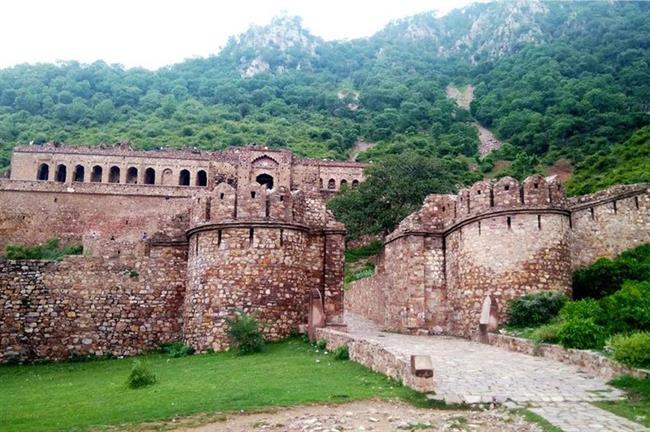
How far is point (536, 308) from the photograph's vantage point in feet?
49.6

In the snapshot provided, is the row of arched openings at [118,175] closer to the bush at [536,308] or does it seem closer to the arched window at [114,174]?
the arched window at [114,174]

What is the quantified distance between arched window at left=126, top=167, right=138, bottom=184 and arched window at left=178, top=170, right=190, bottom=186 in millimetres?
4633

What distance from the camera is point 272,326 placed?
48.8 feet

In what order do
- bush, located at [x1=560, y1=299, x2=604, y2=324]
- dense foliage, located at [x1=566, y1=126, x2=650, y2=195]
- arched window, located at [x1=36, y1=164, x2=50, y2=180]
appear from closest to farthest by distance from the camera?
bush, located at [x1=560, y1=299, x2=604, y2=324], dense foliage, located at [x1=566, y1=126, x2=650, y2=195], arched window, located at [x1=36, y1=164, x2=50, y2=180]

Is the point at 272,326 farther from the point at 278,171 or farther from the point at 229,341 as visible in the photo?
the point at 278,171

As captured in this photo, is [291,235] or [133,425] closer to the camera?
[133,425]

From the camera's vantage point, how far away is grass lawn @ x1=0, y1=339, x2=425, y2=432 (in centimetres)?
851

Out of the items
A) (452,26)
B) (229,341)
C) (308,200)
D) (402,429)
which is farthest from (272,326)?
(452,26)

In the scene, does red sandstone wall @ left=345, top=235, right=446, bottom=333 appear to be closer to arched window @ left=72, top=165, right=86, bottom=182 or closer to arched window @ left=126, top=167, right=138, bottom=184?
arched window @ left=126, top=167, right=138, bottom=184

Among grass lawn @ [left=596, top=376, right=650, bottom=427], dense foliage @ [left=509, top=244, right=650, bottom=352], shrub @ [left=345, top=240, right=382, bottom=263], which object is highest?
shrub @ [left=345, top=240, right=382, bottom=263]

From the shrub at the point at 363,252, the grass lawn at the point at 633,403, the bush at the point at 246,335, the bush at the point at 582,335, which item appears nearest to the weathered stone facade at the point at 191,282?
the bush at the point at 246,335

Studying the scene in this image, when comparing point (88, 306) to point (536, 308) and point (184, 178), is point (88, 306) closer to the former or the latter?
point (536, 308)

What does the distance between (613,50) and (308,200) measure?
305ft

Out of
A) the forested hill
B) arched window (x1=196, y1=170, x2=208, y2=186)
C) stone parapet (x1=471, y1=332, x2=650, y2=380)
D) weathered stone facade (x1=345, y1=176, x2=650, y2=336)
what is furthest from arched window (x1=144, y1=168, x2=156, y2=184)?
stone parapet (x1=471, y1=332, x2=650, y2=380)
